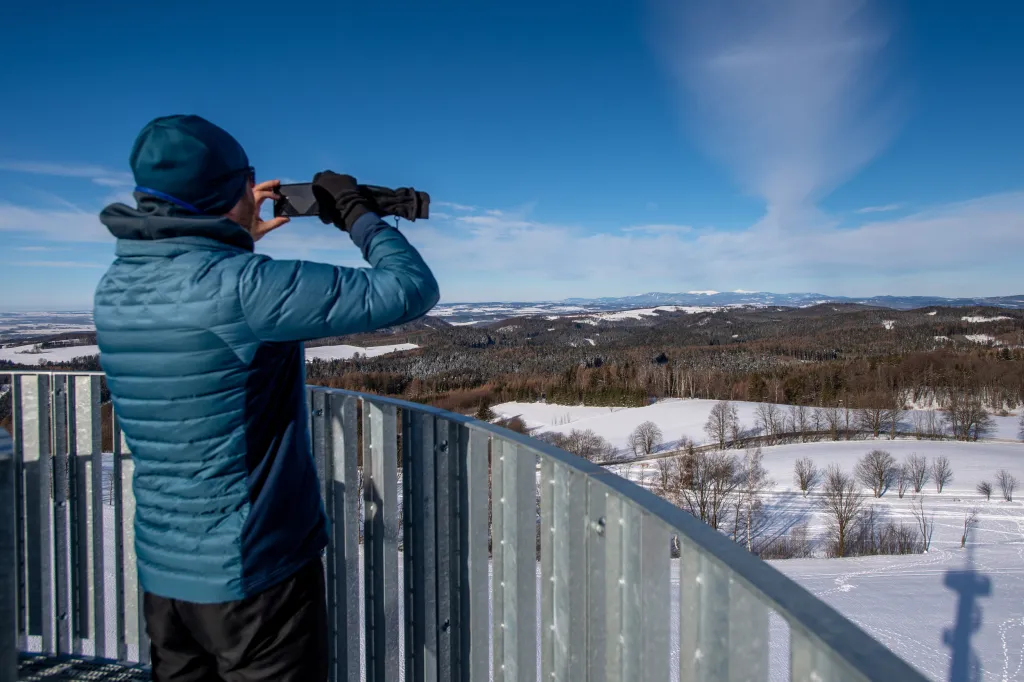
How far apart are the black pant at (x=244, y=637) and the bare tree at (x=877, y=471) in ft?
256

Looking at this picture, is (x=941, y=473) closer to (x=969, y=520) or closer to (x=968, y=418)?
(x=969, y=520)

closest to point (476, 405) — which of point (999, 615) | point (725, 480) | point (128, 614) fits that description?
point (725, 480)

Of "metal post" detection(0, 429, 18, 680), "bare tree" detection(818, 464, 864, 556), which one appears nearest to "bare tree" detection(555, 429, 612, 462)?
"bare tree" detection(818, 464, 864, 556)

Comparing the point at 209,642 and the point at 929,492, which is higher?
the point at 209,642

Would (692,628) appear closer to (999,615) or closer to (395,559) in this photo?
(395,559)

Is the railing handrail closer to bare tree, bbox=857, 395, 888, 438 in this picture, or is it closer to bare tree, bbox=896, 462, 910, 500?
bare tree, bbox=896, 462, 910, 500

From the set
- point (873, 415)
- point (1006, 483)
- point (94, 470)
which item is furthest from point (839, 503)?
point (94, 470)

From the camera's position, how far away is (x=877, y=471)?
67500 mm

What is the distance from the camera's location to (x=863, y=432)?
9331 cm

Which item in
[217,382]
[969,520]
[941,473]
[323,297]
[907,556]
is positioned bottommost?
[969,520]

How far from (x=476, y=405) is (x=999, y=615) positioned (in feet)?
249

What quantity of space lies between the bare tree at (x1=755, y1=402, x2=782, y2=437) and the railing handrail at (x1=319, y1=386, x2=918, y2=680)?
9706cm

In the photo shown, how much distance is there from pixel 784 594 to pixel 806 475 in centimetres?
7531

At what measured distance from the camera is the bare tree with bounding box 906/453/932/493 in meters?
67.0
